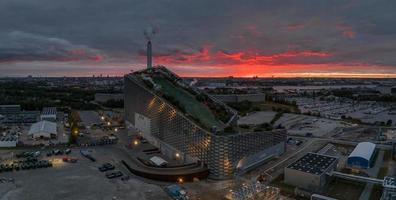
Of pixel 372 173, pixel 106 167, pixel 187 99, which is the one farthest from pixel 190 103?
pixel 372 173

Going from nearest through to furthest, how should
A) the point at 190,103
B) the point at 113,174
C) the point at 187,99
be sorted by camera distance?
the point at 113,174 → the point at 190,103 → the point at 187,99

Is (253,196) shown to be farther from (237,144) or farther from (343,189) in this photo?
(343,189)

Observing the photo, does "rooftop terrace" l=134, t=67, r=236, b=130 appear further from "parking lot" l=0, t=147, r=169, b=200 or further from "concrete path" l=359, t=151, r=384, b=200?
"concrete path" l=359, t=151, r=384, b=200

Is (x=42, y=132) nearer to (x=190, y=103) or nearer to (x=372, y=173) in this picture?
(x=190, y=103)

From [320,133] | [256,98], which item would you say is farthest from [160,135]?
[256,98]

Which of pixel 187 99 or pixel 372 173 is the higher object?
pixel 187 99

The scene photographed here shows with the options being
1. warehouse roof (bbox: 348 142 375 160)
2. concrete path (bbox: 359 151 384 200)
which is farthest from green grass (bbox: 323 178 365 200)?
warehouse roof (bbox: 348 142 375 160)
